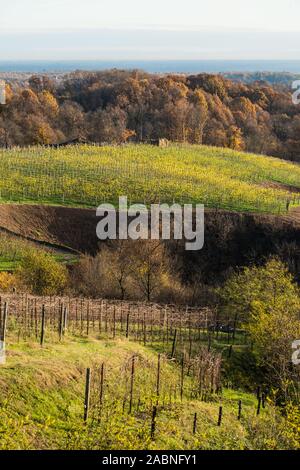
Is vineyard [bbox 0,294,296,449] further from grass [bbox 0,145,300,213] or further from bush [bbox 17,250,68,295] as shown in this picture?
grass [bbox 0,145,300,213]

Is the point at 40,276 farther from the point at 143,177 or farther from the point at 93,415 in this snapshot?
the point at 143,177

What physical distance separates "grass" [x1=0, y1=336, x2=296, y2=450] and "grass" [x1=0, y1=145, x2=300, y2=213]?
32678mm

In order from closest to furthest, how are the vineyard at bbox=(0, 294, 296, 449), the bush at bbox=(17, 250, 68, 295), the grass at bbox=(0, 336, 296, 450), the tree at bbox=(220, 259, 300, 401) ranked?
the grass at bbox=(0, 336, 296, 450) < the vineyard at bbox=(0, 294, 296, 449) < the tree at bbox=(220, 259, 300, 401) < the bush at bbox=(17, 250, 68, 295)

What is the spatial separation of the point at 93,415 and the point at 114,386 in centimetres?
293

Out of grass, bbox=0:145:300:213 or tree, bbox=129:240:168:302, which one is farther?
grass, bbox=0:145:300:213

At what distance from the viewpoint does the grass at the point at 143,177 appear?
56.1 m

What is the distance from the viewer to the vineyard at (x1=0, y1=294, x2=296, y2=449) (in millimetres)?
16672

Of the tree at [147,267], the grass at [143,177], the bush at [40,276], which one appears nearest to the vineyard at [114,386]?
the bush at [40,276]

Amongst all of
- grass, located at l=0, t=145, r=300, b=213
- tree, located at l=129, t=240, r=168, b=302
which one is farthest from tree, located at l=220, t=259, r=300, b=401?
grass, located at l=0, t=145, r=300, b=213

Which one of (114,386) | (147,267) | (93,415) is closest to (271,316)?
(114,386)

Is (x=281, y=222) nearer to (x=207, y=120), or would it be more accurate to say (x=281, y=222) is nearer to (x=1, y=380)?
(x=1, y=380)

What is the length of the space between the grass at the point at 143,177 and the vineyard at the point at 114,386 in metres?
25.2

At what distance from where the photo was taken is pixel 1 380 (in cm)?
1806

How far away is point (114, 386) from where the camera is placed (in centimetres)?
2083
